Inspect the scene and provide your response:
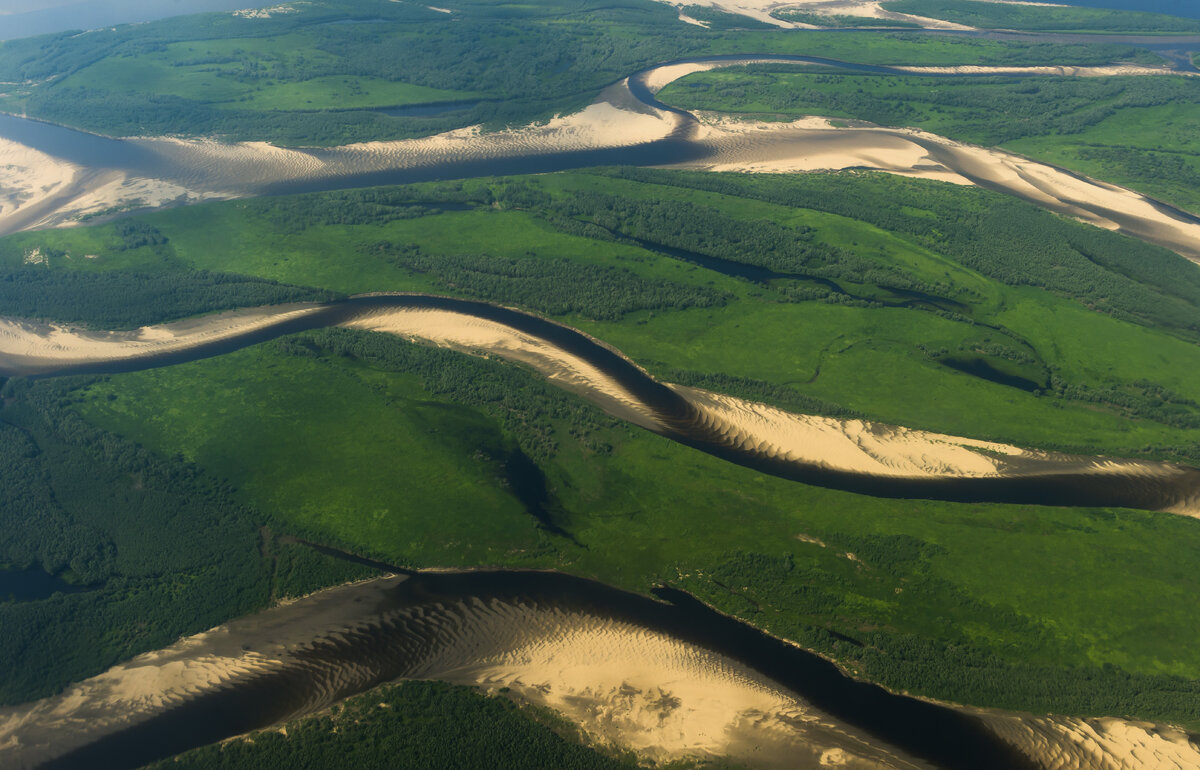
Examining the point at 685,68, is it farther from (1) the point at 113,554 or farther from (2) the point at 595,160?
(1) the point at 113,554

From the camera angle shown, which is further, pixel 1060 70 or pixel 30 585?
pixel 1060 70

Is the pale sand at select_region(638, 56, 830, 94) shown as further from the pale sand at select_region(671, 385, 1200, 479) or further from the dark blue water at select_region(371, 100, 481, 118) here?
the pale sand at select_region(671, 385, 1200, 479)

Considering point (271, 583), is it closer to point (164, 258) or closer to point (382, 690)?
point (382, 690)

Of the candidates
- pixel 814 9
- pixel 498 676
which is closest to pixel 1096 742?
pixel 498 676

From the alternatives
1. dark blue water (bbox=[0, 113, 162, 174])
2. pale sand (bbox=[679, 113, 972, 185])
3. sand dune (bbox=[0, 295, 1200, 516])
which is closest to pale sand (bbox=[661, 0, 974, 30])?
pale sand (bbox=[679, 113, 972, 185])

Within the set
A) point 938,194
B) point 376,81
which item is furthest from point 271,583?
point 376,81

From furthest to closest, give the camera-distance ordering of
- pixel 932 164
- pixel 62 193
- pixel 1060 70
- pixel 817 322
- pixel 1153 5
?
→ pixel 1153 5, pixel 1060 70, pixel 932 164, pixel 62 193, pixel 817 322
